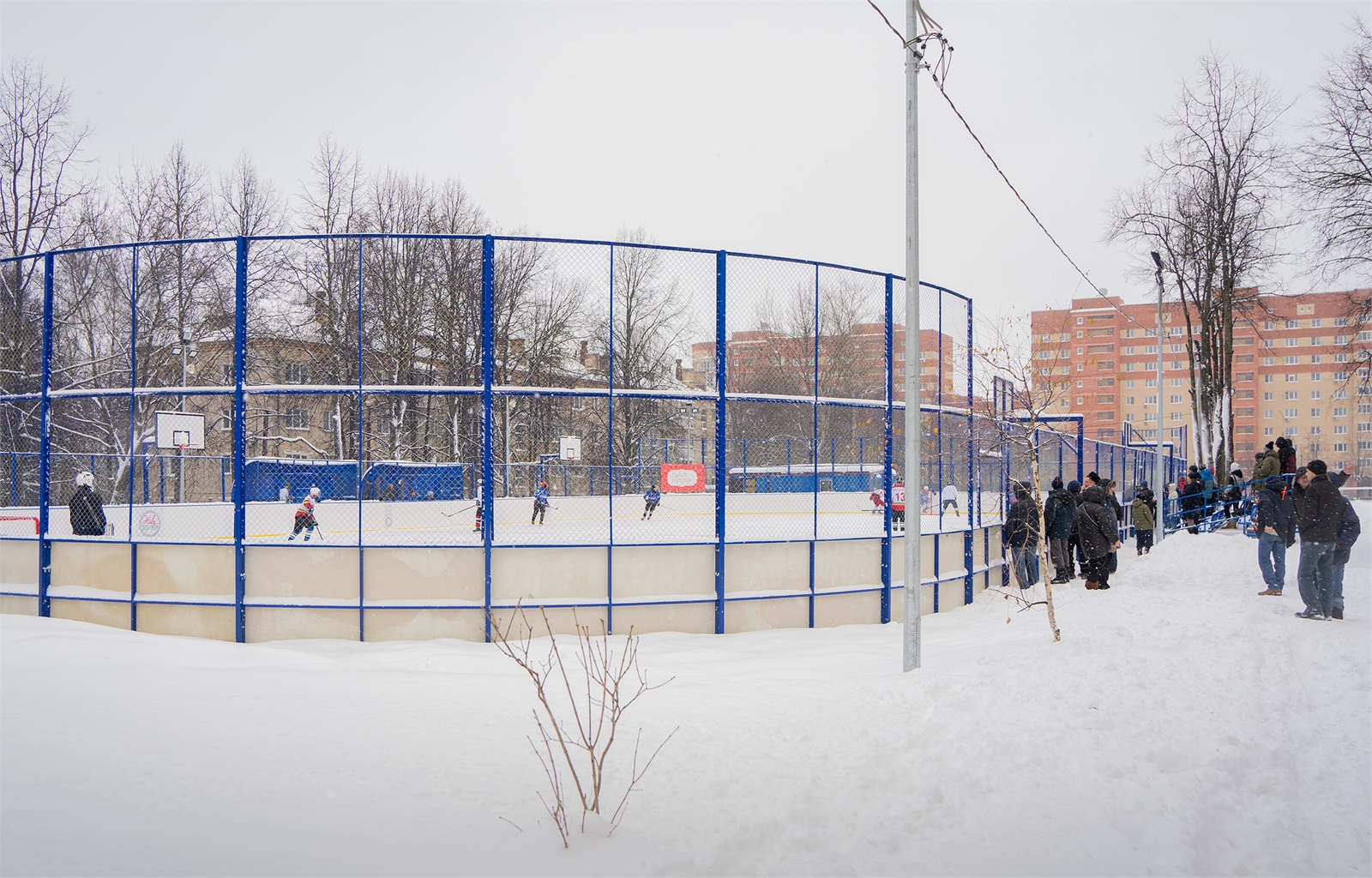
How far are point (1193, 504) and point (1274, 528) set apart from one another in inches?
537

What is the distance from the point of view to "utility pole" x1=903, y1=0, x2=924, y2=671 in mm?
6836

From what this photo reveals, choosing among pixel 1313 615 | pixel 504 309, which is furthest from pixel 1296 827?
pixel 504 309

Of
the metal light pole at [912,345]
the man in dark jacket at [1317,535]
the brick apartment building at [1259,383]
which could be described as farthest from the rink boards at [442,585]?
the brick apartment building at [1259,383]

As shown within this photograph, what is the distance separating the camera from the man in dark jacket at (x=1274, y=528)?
380 inches

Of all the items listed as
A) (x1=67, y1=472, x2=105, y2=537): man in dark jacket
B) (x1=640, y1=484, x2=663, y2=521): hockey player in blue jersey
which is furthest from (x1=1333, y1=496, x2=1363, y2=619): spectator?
(x1=67, y1=472, x2=105, y2=537): man in dark jacket

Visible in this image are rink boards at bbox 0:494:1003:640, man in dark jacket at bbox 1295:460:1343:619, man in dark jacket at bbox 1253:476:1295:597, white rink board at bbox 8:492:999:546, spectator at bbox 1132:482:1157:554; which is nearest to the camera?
man in dark jacket at bbox 1295:460:1343:619

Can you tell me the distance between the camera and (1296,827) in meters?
3.77

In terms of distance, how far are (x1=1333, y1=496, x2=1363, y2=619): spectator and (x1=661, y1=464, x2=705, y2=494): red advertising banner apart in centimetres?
763

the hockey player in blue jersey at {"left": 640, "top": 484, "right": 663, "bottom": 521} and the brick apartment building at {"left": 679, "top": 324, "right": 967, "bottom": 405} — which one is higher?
the brick apartment building at {"left": 679, "top": 324, "right": 967, "bottom": 405}

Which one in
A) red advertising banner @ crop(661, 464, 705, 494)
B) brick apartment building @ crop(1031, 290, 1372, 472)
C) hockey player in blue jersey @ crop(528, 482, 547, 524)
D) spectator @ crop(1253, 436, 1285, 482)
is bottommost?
hockey player in blue jersey @ crop(528, 482, 547, 524)

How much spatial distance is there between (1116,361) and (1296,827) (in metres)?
95.4

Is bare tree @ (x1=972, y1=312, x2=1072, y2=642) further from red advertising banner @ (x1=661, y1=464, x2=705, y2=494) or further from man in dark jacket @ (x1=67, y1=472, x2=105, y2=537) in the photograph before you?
man in dark jacket @ (x1=67, y1=472, x2=105, y2=537)

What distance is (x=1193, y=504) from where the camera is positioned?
21.4 meters

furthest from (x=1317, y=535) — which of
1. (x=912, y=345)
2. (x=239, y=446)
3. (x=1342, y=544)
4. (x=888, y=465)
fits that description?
(x=239, y=446)
